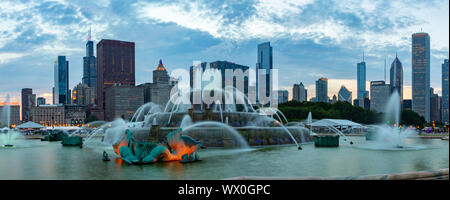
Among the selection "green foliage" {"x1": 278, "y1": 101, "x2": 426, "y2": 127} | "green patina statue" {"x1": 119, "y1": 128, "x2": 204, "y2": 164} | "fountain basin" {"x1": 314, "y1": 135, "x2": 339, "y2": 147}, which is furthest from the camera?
"green foliage" {"x1": 278, "y1": 101, "x2": 426, "y2": 127}

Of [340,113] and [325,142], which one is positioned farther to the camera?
[340,113]

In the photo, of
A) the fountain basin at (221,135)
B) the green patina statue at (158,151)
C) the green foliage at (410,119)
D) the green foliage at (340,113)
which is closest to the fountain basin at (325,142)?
the fountain basin at (221,135)

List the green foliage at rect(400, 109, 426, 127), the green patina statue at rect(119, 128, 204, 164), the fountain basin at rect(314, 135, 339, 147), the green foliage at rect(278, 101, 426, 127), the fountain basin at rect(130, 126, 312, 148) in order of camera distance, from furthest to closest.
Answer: the green foliage at rect(400, 109, 426, 127), the green foliage at rect(278, 101, 426, 127), the fountain basin at rect(314, 135, 339, 147), the fountain basin at rect(130, 126, 312, 148), the green patina statue at rect(119, 128, 204, 164)

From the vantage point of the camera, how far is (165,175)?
1438cm

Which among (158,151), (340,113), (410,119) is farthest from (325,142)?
(410,119)

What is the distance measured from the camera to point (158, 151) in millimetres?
18328

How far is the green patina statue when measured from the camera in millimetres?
18016

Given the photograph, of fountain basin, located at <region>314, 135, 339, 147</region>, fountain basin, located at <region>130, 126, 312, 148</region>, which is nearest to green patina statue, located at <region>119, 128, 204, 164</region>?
fountain basin, located at <region>130, 126, 312, 148</region>

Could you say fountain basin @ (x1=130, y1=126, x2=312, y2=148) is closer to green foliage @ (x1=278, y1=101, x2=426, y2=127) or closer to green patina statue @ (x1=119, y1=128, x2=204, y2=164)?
green patina statue @ (x1=119, y1=128, x2=204, y2=164)

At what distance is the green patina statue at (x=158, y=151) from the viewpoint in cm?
1802

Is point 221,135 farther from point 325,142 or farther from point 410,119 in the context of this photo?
point 410,119
